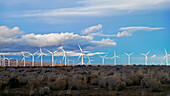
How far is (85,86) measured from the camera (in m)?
23.4

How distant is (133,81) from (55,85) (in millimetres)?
8527

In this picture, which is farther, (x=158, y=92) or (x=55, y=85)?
(x=55, y=85)

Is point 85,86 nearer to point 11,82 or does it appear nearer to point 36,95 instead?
point 36,95

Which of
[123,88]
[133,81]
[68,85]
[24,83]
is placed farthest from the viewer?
[24,83]

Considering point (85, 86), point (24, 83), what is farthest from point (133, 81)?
point (24, 83)

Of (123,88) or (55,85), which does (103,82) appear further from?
(55,85)

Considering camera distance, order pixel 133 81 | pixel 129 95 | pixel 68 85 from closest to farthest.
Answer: pixel 129 95, pixel 68 85, pixel 133 81

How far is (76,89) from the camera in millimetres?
23047

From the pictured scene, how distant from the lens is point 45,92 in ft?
66.5

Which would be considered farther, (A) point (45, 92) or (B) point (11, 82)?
(B) point (11, 82)

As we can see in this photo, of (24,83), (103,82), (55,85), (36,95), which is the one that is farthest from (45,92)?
(24,83)

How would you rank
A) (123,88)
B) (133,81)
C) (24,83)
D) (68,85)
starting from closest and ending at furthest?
(123,88) → (68,85) → (133,81) → (24,83)

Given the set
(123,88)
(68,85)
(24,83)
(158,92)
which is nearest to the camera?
(158,92)

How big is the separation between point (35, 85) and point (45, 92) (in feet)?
10.3
